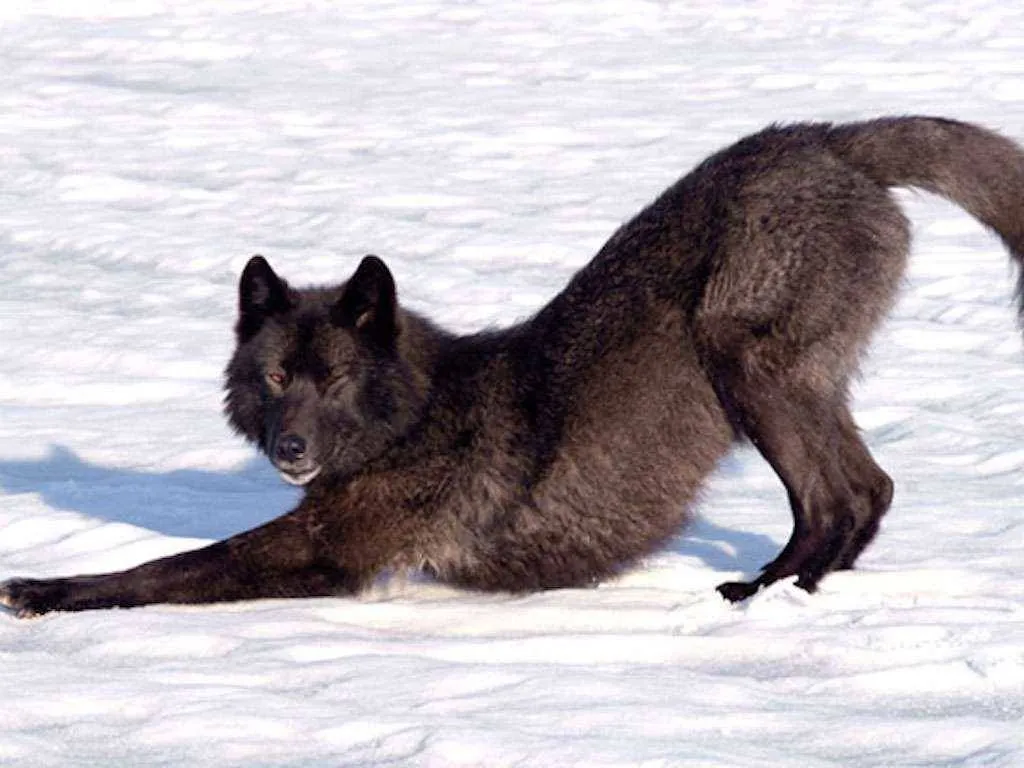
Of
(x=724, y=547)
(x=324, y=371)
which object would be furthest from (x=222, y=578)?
(x=724, y=547)

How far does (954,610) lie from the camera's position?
4.79 meters

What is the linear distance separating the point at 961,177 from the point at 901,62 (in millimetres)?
9794

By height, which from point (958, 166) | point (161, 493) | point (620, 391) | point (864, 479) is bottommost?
point (161, 493)

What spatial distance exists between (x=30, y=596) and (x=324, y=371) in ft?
3.56

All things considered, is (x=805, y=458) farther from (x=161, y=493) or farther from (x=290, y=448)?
(x=161, y=493)

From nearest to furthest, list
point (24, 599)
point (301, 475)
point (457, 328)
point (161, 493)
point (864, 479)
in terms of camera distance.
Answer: point (24, 599), point (301, 475), point (864, 479), point (161, 493), point (457, 328)

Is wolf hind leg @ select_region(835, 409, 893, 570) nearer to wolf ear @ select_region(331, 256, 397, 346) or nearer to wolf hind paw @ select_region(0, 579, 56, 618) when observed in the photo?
wolf ear @ select_region(331, 256, 397, 346)

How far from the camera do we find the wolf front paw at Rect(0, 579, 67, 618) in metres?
4.96

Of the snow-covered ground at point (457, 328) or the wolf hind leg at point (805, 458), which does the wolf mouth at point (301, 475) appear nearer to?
the snow-covered ground at point (457, 328)

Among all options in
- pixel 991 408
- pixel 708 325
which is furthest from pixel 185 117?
pixel 708 325

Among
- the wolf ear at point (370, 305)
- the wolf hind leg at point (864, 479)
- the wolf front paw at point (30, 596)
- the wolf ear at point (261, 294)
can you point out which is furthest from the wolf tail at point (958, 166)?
the wolf front paw at point (30, 596)

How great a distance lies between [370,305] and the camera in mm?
5559

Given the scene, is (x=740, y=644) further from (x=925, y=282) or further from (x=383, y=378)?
(x=925, y=282)

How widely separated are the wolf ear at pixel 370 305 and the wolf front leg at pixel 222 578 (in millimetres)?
587
